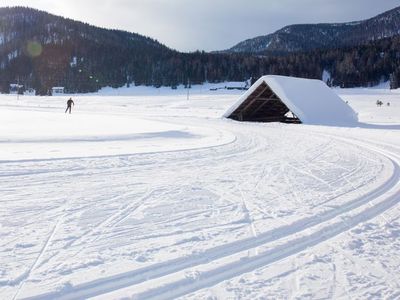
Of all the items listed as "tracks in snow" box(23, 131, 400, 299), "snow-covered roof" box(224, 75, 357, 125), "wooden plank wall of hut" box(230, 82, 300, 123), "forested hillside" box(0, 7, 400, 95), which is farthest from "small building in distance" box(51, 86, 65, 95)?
"tracks in snow" box(23, 131, 400, 299)

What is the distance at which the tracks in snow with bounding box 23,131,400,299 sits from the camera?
326 cm

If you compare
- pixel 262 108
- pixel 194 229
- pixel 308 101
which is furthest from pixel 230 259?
Answer: pixel 262 108

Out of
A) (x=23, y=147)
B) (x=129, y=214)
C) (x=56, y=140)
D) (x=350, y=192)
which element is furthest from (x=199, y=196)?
(x=56, y=140)

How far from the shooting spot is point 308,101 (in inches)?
1058

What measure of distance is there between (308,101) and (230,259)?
24411 millimetres

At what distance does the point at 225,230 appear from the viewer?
4773 mm

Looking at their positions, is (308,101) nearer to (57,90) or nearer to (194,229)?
(194,229)

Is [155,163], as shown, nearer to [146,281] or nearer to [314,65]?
[146,281]

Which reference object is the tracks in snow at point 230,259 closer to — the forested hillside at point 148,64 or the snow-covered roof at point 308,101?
the snow-covered roof at point 308,101

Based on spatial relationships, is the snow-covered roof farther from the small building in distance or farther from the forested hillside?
the small building in distance

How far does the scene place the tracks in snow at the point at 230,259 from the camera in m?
3.26

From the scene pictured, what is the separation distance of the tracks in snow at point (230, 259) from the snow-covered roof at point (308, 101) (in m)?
19.7

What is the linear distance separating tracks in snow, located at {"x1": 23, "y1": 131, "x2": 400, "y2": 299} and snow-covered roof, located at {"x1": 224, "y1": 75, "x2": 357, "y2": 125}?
19667 millimetres

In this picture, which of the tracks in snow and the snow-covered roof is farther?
the snow-covered roof
